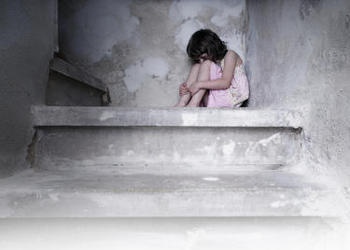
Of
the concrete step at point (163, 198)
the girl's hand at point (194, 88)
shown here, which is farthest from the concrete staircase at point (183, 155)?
the girl's hand at point (194, 88)

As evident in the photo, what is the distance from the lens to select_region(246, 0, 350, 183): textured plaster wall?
1.14m

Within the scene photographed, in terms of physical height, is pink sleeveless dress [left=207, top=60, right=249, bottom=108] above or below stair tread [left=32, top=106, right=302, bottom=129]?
above

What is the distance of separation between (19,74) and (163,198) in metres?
0.77

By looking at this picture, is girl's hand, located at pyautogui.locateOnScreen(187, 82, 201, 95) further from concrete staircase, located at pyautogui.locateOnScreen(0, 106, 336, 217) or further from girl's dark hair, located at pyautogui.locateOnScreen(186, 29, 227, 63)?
concrete staircase, located at pyautogui.locateOnScreen(0, 106, 336, 217)

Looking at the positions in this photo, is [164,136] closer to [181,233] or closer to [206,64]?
[181,233]

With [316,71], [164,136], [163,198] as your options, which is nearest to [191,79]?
[164,136]

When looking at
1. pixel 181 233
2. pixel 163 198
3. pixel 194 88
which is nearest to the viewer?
pixel 163 198

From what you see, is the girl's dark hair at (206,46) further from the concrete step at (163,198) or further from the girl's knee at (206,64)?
the concrete step at (163,198)

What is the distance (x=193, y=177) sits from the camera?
127cm

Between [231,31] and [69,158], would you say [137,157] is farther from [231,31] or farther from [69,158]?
[231,31]

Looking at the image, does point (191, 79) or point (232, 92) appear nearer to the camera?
point (232, 92)

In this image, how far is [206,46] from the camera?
2424 millimetres

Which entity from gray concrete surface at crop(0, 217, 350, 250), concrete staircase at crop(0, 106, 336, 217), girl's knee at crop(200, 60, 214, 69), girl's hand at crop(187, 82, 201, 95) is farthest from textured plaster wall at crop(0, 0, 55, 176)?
girl's knee at crop(200, 60, 214, 69)

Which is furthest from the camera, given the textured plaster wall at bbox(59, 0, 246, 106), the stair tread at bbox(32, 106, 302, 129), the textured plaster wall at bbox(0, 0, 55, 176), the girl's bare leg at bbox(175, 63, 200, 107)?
the textured plaster wall at bbox(59, 0, 246, 106)
